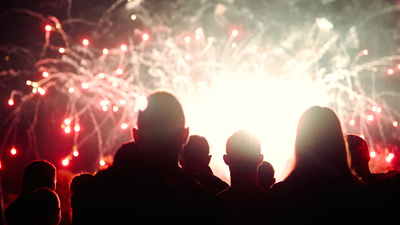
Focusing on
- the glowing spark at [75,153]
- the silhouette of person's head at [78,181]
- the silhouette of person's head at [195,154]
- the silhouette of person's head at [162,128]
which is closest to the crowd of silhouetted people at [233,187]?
the silhouette of person's head at [162,128]

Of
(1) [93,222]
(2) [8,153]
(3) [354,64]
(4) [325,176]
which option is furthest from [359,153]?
(2) [8,153]

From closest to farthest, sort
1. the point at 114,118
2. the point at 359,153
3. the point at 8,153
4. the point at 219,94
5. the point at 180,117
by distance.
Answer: the point at 180,117 < the point at 359,153 < the point at 219,94 < the point at 8,153 < the point at 114,118

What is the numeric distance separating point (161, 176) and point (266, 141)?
39.5 ft

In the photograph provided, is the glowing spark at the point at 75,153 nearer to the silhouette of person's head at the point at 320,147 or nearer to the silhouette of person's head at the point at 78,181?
the silhouette of person's head at the point at 78,181

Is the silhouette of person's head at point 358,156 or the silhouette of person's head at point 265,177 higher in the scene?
the silhouette of person's head at point 358,156

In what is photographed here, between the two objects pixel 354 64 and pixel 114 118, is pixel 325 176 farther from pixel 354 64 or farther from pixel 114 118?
pixel 114 118

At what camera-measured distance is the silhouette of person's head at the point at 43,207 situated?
3.24 metres

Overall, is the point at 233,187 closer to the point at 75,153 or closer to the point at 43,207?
the point at 43,207

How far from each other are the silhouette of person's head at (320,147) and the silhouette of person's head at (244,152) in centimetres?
43

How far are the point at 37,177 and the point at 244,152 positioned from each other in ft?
7.97

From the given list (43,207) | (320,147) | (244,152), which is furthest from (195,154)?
(43,207)

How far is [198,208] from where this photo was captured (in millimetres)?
2016

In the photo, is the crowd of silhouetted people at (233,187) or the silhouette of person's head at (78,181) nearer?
the crowd of silhouetted people at (233,187)

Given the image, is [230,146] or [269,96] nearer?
[230,146]
